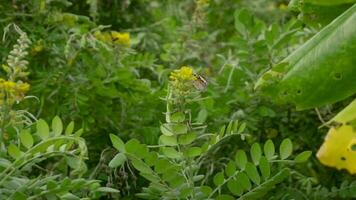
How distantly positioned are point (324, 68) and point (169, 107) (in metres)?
0.25

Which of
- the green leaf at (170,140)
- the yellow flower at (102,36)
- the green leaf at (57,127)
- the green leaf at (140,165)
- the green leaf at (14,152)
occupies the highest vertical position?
the yellow flower at (102,36)

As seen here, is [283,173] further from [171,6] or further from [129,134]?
[171,6]

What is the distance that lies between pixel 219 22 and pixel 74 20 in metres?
1.00

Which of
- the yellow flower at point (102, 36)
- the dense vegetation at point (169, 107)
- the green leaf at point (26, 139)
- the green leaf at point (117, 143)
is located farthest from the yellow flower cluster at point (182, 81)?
the yellow flower at point (102, 36)

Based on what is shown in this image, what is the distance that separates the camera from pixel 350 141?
55.2 inches

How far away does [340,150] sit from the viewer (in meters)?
1.44

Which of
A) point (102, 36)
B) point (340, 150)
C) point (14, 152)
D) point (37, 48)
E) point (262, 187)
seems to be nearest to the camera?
point (14, 152)

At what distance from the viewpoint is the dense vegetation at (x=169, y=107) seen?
1.10m

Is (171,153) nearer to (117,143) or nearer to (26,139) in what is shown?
(117,143)

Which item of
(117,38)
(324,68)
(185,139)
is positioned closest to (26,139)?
(185,139)

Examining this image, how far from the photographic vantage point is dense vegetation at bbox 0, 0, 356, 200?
1.10 metres

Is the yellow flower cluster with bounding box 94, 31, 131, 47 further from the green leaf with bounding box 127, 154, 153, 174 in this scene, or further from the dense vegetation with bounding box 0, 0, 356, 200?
the green leaf with bounding box 127, 154, 153, 174

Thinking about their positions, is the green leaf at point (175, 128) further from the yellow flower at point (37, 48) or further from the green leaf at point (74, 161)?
the yellow flower at point (37, 48)

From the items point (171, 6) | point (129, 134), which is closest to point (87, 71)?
point (129, 134)
